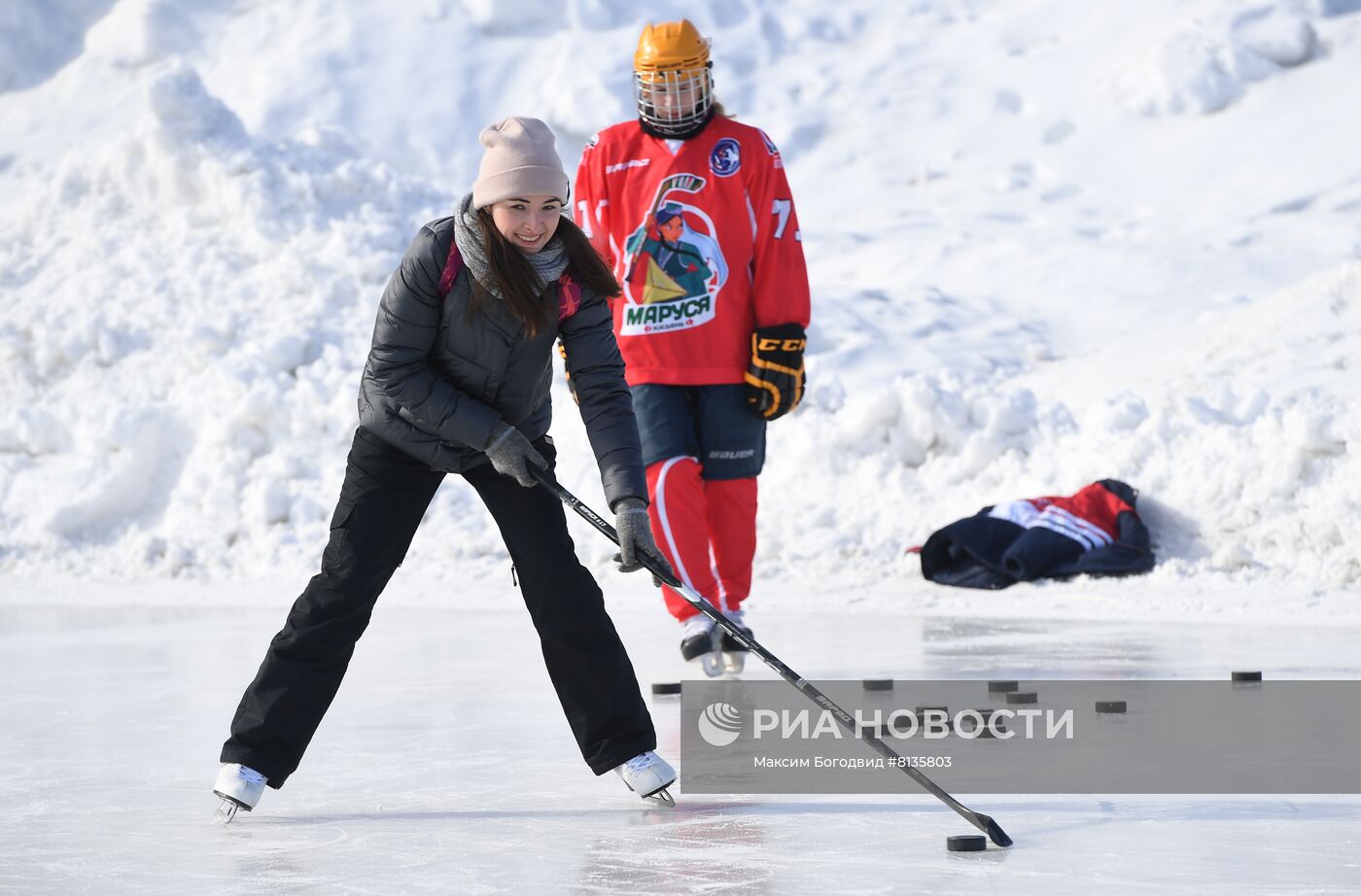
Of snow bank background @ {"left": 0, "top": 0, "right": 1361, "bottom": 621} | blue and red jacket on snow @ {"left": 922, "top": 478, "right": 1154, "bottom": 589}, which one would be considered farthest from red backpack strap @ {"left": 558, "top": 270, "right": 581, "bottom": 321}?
blue and red jacket on snow @ {"left": 922, "top": 478, "right": 1154, "bottom": 589}

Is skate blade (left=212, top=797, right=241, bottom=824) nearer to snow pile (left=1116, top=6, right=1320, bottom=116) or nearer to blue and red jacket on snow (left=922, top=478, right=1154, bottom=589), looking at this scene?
blue and red jacket on snow (left=922, top=478, right=1154, bottom=589)

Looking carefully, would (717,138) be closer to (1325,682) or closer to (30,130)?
(1325,682)

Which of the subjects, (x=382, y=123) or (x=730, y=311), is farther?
(x=382, y=123)

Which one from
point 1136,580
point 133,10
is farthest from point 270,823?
point 133,10

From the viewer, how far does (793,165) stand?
22.4 metres

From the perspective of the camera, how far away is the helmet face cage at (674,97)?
Answer: 4781 mm

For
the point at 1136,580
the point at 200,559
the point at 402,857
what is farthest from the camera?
the point at 200,559

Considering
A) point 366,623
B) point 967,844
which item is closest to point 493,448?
point 366,623

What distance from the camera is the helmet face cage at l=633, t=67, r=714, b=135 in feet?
15.7

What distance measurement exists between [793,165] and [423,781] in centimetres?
1953

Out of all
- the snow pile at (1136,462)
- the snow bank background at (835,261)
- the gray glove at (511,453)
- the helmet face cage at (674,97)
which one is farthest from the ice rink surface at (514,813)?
the snow bank background at (835,261)

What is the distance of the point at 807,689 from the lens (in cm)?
309

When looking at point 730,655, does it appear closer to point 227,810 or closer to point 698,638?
point 698,638

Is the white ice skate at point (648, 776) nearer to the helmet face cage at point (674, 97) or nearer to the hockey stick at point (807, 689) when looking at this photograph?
the hockey stick at point (807, 689)
